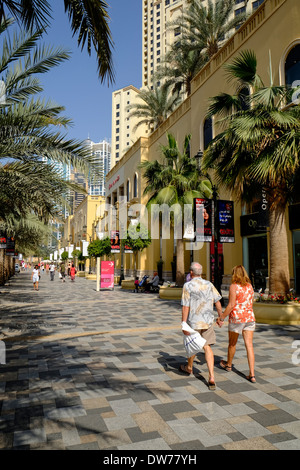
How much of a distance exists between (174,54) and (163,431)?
29566 mm

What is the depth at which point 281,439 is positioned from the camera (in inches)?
128

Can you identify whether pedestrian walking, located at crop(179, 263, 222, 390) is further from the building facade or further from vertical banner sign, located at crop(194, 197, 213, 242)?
the building facade

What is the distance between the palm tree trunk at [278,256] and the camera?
10062mm

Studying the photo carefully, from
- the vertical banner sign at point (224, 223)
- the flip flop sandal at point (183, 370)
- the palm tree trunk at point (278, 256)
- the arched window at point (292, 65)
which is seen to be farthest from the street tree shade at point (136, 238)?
the flip flop sandal at point (183, 370)

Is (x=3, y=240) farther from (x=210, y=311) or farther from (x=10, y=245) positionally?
(x=210, y=311)

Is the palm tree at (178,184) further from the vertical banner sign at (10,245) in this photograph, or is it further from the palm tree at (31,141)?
the vertical banner sign at (10,245)

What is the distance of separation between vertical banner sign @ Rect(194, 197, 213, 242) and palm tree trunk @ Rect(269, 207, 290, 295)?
3.51m

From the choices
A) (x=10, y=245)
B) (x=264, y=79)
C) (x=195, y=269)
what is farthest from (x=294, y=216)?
(x=10, y=245)

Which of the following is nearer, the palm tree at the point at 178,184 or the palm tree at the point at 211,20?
the palm tree at the point at 178,184

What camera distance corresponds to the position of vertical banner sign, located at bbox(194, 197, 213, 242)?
1334cm

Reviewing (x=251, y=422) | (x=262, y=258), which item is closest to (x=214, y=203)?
(x=262, y=258)

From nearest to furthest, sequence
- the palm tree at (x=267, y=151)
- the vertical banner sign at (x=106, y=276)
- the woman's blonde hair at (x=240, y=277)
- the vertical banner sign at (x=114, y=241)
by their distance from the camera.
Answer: the woman's blonde hair at (x=240, y=277), the palm tree at (x=267, y=151), the vertical banner sign at (x=106, y=276), the vertical banner sign at (x=114, y=241)

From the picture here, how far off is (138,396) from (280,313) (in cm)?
633

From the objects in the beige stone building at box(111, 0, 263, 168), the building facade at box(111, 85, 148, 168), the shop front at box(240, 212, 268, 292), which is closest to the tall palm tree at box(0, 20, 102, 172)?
the shop front at box(240, 212, 268, 292)
